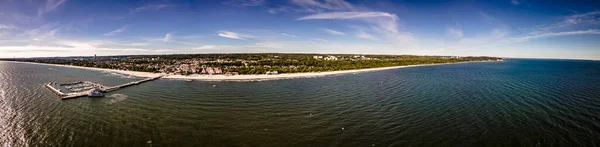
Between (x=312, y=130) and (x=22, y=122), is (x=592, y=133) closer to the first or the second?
(x=312, y=130)

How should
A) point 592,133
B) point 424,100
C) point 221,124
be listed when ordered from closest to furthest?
point 592,133
point 221,124
point 424,100

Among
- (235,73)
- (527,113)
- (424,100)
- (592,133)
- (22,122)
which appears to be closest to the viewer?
(592,133)

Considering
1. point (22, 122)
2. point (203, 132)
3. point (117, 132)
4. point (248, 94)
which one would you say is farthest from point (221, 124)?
point (22, 122)

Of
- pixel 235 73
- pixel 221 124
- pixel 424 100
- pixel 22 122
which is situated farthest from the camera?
pixel 235 73

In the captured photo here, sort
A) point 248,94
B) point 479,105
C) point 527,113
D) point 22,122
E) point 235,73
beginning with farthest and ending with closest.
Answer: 1. point 235,73
2. point 248,94
3. point 479,105
4. point 527,113
5. point 22,122

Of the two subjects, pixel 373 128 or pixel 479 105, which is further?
pixel 479 105

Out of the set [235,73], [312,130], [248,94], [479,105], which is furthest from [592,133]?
[235,73]

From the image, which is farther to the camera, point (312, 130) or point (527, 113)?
point (527, 113)

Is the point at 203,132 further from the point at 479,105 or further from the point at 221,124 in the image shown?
the point at 479,105
